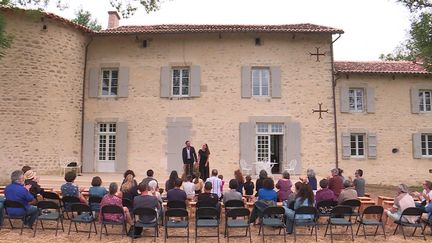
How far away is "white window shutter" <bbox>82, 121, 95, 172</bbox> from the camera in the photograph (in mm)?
14017

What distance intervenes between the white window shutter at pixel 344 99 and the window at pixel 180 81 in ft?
20.0

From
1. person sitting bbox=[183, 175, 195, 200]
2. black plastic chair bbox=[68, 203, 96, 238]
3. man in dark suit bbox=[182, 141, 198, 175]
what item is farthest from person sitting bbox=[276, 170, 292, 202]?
man in dark suit bbox=[182, 141, 198, 175]

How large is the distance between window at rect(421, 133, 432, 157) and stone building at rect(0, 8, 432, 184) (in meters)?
0.55

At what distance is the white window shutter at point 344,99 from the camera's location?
14.9m

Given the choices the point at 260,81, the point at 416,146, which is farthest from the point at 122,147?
the point at 416,146

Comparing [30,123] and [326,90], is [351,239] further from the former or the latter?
[30,123]

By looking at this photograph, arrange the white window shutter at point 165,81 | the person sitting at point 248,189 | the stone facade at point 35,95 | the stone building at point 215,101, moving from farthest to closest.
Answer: the white window shutter at point 165,81 < the stone building at point 215,101 < the stone facade at point 35,95 < the person sitting at point 248,189

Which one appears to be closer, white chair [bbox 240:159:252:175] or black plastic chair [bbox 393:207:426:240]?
black plastic chair [bbox 393:207:426:240]

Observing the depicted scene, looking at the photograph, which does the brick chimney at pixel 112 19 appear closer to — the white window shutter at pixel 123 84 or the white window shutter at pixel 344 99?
the white window shutter at pixel 123 84

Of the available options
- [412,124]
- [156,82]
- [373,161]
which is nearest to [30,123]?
[156,82]

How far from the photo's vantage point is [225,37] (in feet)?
47.3

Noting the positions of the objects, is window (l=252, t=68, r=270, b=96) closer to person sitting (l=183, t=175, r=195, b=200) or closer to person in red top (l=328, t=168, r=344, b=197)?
person in red top (l=328, t=168, r=344, b=197)

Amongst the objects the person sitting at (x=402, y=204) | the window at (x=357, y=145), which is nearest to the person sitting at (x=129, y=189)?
the person sitting at (x=402, y=204)

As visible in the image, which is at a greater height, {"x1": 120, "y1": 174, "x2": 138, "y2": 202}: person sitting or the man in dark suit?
the man in dark suit
